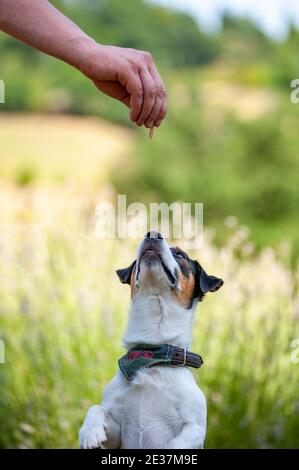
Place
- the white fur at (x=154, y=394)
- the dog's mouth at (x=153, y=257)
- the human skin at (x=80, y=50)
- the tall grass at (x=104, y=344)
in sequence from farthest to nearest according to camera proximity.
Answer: the tall grass at (x=104, y=344), the dog's mouth at (x=153, y=257), the white fur at (x=154, y=394), the human skin at (x=80, y=50)

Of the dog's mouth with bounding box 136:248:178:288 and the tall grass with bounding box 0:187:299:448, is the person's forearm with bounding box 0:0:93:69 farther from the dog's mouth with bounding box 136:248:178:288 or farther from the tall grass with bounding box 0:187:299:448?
the tall grass with bounding box 0:187:299:448

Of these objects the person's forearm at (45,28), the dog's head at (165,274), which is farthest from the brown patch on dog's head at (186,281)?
the person's forearm at (45,28)

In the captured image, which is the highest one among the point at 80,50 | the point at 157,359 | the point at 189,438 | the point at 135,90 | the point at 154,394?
the point at 80,50

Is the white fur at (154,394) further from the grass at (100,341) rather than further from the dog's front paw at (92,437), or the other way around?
the grass at (100,341)

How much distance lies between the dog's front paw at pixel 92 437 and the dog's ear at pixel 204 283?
2.07 feet

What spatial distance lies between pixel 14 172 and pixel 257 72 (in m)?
5.52

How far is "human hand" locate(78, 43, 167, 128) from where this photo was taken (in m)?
2.45

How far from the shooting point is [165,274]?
294 cm

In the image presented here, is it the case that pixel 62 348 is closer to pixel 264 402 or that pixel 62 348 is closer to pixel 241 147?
pixel 264 402

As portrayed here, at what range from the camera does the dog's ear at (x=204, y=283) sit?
10.1 ft

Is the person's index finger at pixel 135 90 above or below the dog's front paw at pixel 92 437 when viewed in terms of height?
above

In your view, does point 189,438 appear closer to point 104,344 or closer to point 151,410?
point 151,410

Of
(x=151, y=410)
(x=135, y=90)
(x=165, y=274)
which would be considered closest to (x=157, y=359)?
(x=151, y=410)

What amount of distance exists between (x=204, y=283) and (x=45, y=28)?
107cm
